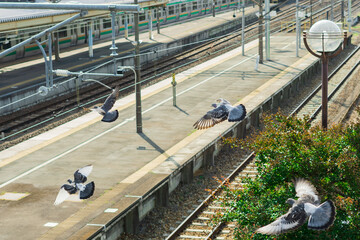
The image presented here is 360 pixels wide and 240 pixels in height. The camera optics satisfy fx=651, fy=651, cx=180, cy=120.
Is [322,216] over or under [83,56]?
over

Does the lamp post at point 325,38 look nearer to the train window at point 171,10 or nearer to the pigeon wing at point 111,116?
the pigeon wing at point 111,116

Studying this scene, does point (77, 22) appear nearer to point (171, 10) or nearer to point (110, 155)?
point (171, 10)

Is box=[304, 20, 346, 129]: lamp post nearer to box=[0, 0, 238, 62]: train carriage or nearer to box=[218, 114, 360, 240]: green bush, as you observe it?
box=[218, 114, 360, 240]: green bush

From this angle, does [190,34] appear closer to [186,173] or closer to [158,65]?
[158,65]

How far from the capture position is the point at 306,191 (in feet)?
43.8

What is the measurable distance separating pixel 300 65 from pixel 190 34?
67.9 feet

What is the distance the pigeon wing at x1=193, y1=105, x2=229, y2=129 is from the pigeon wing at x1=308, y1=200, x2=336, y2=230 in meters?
8.26

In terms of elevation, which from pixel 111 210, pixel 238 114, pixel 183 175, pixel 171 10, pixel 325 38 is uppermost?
pixel 325 38

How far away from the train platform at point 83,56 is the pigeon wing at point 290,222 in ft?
71.1

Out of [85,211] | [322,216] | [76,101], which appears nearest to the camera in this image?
[322,216]

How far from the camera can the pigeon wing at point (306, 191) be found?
42.5ft

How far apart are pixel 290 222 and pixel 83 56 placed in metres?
43.8

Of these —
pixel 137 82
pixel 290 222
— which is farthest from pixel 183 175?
pixel 290 222

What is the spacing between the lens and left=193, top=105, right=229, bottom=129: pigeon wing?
67.4 ft
